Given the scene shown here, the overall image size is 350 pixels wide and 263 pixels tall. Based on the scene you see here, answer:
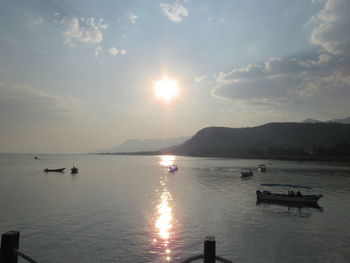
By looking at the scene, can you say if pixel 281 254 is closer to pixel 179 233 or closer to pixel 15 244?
pixel 179 233

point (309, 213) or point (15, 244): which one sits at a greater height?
point (15, 244)

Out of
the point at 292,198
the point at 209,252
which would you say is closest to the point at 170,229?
the point at 209,252

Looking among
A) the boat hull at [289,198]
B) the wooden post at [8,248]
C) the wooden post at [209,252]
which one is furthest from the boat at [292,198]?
the wooden post at [8,248]

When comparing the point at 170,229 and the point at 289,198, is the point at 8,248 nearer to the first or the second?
the point at 170,229

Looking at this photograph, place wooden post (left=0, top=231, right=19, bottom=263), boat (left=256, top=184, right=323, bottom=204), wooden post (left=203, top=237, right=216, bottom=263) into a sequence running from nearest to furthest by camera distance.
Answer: wooden post (left=203, top=237, right=216, bottom=263)
wooden post (left=0, top=231, right=19, bottom=263)
boat (left=256, top=184, right=323, bottom=204)

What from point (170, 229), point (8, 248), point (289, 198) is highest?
point (8, 248)

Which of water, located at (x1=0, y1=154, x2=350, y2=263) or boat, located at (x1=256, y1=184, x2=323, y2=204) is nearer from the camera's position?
water, located at (x1=0, y1=154, x2=350, y2=263)

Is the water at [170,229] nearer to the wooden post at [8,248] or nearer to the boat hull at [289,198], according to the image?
the boat hull at [289,198]

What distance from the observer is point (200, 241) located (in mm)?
26109

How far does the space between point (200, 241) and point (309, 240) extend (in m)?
11.6

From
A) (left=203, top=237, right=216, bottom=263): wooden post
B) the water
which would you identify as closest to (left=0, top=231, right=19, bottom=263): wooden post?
(left=203, top=237, right=216, bottom=263): wooden post

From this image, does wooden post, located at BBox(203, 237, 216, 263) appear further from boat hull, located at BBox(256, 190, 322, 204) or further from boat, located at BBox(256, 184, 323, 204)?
boat hull, located at BBox(256, 190, 322, 204)

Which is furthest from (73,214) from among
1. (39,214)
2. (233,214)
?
(233,214)

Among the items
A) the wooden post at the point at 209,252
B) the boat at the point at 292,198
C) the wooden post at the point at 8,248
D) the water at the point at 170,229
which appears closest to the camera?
the wooden post at the point at 209,252
